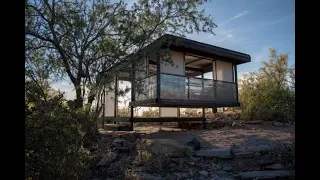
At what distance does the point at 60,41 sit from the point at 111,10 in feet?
5.64

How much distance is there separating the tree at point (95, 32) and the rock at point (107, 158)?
1.34 m

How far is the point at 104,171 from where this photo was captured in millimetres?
5148

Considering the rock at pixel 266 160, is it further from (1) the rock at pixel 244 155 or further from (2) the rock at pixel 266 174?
(2) the rock at pixel 266 174

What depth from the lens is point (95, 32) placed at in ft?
22.3

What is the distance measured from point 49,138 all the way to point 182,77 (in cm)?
810

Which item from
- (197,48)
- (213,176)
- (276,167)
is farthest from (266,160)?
(197,48)

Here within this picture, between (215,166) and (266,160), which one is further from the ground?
(266,160)

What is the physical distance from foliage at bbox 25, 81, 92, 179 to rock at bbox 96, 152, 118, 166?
2434 mm

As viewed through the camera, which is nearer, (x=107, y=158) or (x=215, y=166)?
(x=215, y=166)

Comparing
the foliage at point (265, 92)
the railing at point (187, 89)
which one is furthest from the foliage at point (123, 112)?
the foliage at point (265, 92)

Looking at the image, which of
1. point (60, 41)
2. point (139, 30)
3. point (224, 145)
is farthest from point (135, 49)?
point (224, 145)

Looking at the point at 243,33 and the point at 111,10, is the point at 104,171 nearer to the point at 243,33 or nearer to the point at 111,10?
the point at 243,33

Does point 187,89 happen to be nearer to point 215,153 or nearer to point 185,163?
point 215,153
